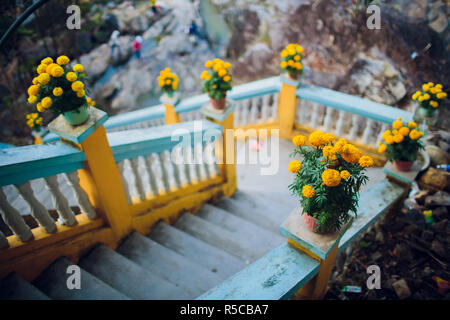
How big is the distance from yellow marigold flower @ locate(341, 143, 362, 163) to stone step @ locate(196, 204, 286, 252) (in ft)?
5.20

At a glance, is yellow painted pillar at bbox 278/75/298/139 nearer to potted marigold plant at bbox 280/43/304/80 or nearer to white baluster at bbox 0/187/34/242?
potted marigold plant at bbox 280/43/304/80

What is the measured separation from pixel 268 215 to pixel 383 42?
4.96 m

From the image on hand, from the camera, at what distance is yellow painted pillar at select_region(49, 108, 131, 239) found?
211cm

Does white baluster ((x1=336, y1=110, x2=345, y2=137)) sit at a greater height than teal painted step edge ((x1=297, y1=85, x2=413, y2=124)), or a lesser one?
lesser

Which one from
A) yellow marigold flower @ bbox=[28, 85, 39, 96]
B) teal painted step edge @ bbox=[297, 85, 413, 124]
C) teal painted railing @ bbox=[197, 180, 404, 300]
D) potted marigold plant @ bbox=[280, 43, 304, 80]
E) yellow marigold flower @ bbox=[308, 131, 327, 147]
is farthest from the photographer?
potted marigold plant @ bbox=[280, 43, 304, 80]

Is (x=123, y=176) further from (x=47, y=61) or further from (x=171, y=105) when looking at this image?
(x=171, y=105)

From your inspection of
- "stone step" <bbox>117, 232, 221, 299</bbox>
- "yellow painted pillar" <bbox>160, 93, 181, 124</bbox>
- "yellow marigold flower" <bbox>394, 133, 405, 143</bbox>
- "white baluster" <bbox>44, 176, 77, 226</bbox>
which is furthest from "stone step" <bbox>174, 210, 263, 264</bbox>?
"yellow painted pillar" <bbox>160, 93, 181, 124</bbox>

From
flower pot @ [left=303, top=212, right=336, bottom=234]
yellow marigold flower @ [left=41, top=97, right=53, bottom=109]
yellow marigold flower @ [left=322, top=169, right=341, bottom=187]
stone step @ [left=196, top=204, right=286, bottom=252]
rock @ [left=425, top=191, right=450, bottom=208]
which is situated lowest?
stone step @ [left=196, top=204, right=286, bottom=252]

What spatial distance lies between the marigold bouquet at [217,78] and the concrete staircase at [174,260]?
1.32m

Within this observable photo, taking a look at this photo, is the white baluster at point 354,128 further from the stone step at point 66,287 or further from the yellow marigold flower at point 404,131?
the stone step at point 66,287

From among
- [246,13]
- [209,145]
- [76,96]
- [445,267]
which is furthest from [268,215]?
[246,13]

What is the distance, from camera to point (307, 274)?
6.46ft

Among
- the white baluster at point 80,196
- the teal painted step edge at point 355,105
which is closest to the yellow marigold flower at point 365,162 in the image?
the white baluster at point 80,196
